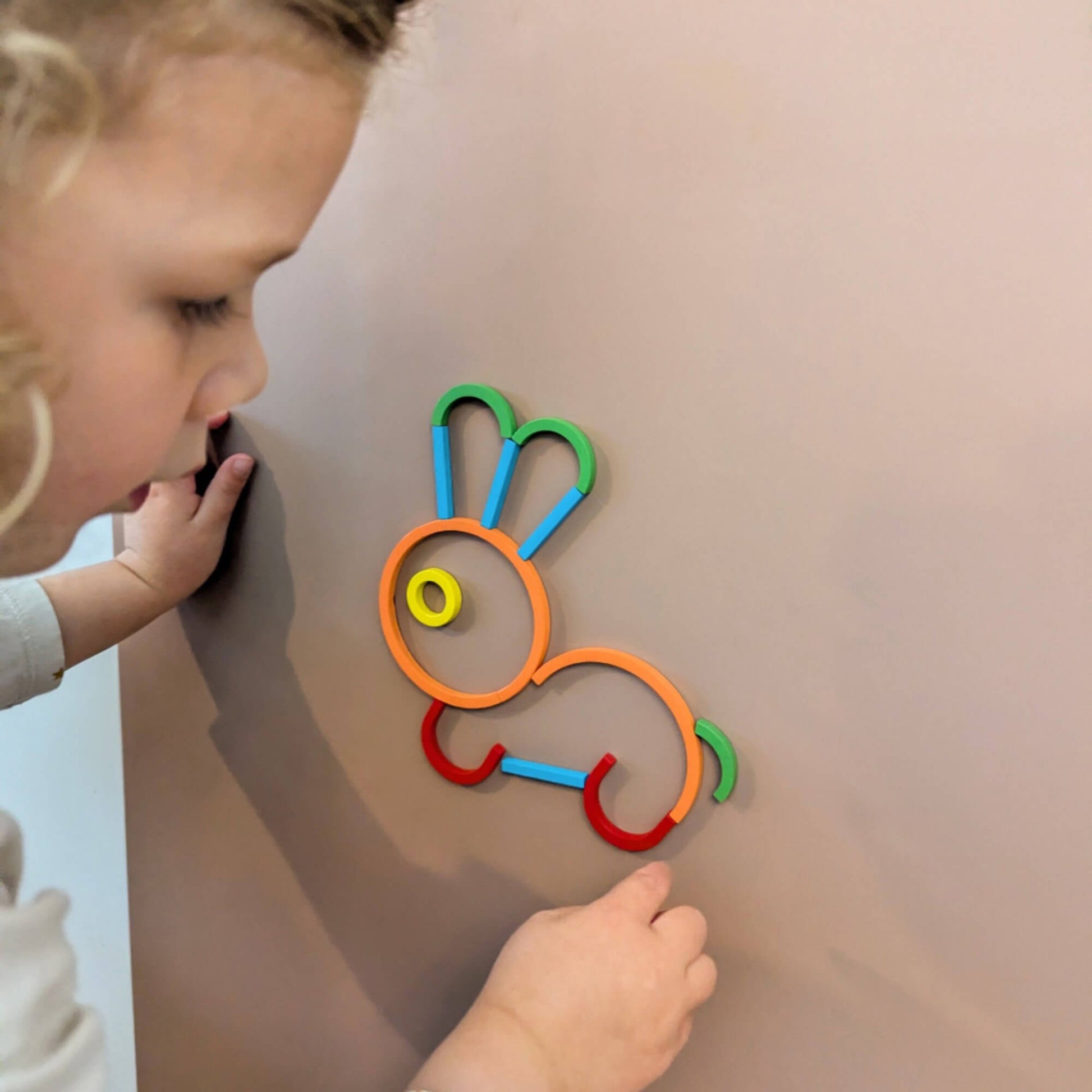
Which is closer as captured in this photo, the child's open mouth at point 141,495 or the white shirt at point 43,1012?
the white shirt at point 43,1012

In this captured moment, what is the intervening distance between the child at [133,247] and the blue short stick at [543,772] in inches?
5.7

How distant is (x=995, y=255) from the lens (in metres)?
0.36

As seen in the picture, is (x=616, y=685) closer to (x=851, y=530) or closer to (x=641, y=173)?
(x=851, y=530)

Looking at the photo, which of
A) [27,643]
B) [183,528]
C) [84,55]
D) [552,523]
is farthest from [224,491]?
[84,55]

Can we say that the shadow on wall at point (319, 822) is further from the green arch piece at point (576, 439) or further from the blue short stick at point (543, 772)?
the green arch piece at point (576, 439)

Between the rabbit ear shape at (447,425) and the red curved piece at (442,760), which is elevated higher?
the rabbit ear shape at (447,425)

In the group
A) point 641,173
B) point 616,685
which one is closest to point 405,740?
point 616,685

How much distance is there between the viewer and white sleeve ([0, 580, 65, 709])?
22.6 inches

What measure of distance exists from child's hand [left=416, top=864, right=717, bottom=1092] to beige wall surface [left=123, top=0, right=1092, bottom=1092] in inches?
1.3

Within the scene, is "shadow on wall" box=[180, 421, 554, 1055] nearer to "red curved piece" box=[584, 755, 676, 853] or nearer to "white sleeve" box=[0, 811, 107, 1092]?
"red curved piece" box=[584, 755, 676, 853]

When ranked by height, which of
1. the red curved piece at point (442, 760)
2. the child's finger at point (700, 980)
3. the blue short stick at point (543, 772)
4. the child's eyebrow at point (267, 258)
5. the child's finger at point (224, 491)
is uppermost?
the child's finger at point (224, 491)

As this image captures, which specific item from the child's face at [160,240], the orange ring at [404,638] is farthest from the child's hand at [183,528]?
the child's face at [160,240]

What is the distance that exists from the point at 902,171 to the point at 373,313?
0.33 metres

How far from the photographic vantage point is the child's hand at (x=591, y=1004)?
0.45 metres
